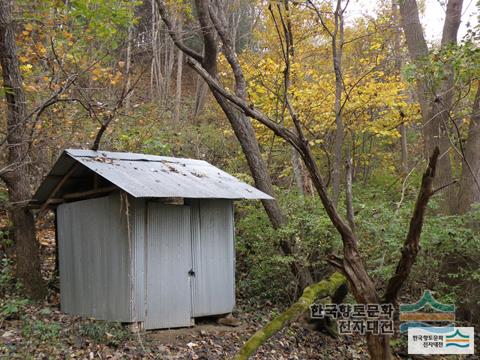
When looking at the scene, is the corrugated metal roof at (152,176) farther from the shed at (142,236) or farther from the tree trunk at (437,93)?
the tree trunk at (437,93)

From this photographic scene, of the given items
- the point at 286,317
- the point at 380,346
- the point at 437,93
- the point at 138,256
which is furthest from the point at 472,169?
the point at 138,256

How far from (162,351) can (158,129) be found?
8.62 metres

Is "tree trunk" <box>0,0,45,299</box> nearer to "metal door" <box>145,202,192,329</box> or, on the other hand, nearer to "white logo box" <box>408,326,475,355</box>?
"metal door" <box>145,202,192,329</box>

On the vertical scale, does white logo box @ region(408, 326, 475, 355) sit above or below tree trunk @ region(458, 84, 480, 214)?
below

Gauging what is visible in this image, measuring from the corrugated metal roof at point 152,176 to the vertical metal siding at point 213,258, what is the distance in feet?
1.42

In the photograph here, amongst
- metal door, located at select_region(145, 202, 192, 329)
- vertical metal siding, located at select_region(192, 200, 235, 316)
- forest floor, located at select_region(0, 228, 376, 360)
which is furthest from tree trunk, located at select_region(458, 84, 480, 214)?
metal door, located at select_region(145, 202, 192, 329)

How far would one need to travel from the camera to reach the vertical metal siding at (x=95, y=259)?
6.32 meters

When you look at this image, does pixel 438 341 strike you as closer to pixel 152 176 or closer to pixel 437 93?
pixel 152 176

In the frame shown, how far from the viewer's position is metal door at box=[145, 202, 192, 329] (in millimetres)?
6352

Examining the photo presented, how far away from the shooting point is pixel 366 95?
11.0 meters

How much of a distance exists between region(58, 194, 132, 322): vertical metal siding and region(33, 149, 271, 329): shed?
0.05 feet

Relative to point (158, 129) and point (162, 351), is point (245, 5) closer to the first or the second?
point (158, 129)

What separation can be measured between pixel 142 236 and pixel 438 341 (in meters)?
4.66

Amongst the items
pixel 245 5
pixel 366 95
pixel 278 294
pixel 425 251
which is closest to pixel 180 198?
pixel 278 294
